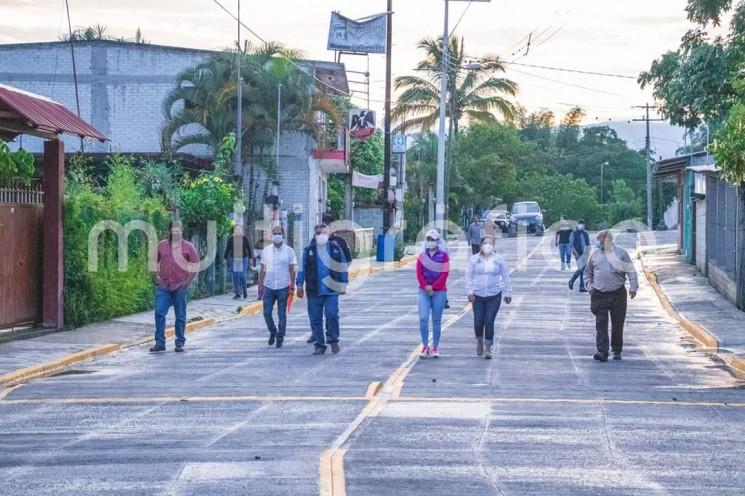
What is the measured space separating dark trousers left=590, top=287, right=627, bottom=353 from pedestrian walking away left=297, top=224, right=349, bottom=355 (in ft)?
12.0

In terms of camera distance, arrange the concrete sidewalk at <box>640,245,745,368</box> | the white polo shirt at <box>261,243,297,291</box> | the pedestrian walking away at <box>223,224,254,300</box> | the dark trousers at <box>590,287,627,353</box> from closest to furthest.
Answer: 1. the dark trousers at <box>590,287,627,353</box>
2. the white polo shirt at <box>261,243,297,291</box>
3. the concrete sidewalk at <box>640,245,745,368</box>
4. the pedestrian walking away at <box>223,224,254,300</box>

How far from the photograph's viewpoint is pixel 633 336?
22.0 metres

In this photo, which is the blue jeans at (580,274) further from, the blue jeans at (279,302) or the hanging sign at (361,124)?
the hanging sign at (361,124)

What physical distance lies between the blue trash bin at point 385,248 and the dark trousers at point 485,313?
30.5 m

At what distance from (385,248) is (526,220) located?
2647 cm

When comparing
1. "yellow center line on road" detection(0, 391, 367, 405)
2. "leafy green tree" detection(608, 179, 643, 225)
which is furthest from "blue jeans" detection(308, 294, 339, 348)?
"leafy green tree" detection(608, 179, 643, 225)

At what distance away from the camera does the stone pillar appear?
70.4 feet

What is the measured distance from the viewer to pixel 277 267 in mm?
19500

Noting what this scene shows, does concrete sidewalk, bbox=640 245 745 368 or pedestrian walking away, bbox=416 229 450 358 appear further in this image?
concrete sidewalk, bbox=640 245 745 368

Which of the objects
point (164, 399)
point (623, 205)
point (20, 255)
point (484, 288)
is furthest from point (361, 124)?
point (623, 205)

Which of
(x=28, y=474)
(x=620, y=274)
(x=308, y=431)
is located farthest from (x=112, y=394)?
(x=620, y=274)

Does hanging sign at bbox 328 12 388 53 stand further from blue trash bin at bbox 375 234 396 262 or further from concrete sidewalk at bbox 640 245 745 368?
concrete sidewalk at bbox 640 245 745 368

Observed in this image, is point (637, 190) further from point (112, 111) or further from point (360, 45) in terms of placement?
point (112, 111)

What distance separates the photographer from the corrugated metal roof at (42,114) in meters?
18.8
